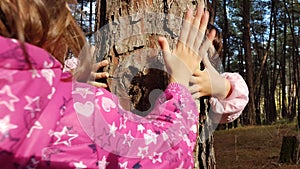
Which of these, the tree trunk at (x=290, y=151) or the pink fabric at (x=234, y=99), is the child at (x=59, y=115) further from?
the tree trunk at (x=290, y=151)

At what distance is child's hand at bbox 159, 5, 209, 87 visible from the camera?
1352mm

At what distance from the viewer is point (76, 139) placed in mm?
1035

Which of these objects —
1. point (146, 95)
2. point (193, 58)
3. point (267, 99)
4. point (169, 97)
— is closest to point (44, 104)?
point (169, 97)

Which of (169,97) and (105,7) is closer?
(169,97)

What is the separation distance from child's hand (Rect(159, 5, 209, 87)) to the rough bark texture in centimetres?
21

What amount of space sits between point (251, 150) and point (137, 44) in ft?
33.2

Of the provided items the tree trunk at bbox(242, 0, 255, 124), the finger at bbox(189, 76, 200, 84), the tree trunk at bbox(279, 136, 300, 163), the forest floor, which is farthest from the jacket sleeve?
the tree trunk at bbox(242, 0, 255, 124)

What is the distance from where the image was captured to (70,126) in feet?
3.36

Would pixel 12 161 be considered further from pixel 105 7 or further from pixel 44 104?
pixel 105 7

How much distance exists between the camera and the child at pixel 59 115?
0.94 metres

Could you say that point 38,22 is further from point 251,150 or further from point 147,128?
point 251,150

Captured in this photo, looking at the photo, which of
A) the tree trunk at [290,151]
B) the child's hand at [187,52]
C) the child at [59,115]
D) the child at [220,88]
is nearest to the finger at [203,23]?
the child's hand at [187,52]

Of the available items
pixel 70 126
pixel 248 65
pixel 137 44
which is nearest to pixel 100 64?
pixel 137 44

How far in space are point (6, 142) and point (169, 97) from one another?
0.50m
